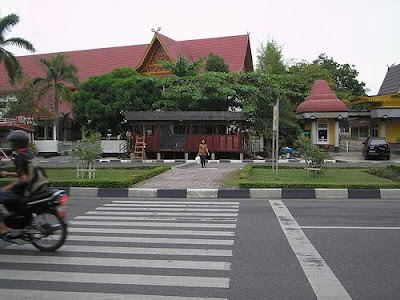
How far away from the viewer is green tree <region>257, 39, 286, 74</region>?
3278 centimetres

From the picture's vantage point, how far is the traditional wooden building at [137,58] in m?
29.8

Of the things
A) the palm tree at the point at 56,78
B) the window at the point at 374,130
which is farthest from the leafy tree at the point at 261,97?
the palm tree at the point at 56,78

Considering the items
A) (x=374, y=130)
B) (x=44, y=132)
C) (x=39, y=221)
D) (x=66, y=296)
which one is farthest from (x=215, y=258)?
(x=44, y=132)

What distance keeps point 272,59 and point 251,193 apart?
1001 inches

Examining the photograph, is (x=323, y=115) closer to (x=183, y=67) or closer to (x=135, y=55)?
(x=183, y=67)

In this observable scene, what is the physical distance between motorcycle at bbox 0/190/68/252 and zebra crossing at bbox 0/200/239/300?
0.17 metres

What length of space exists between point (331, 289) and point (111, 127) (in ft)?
77.5

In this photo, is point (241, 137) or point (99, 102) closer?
point (241, 137)

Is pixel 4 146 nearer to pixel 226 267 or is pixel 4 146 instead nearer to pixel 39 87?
pixel 39 87

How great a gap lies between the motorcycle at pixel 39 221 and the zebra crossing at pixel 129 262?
0.17 meters

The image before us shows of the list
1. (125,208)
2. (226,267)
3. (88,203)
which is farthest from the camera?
(88,203)

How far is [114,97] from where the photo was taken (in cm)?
2480

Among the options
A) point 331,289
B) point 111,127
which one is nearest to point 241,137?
point 111,127

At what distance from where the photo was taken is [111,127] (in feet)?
85.3
